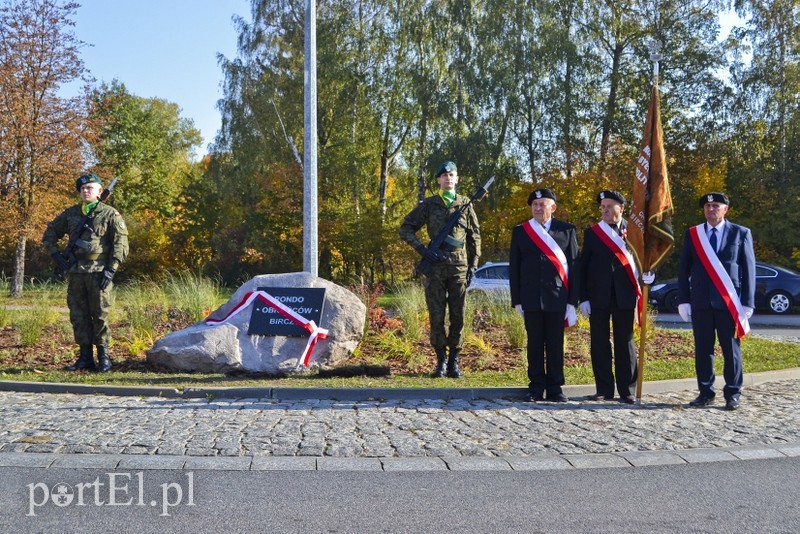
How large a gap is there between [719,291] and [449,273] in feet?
9.15

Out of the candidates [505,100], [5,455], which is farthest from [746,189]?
[5,455]

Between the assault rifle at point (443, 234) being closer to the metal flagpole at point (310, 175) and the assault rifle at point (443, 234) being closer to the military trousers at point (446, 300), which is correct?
the military trousers at point (446, 300)

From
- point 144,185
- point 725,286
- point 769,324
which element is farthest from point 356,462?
point 144,185

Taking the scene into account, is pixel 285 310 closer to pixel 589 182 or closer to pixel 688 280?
pixel 688 280

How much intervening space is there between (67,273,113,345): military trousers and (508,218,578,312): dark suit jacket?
4.67 m

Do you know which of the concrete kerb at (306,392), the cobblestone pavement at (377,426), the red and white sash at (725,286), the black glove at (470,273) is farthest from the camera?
the black glove at (470,273)

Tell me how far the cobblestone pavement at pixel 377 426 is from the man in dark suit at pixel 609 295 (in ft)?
1.08

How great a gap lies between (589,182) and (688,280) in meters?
20.7

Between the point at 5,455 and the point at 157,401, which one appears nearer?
the point at 5,455

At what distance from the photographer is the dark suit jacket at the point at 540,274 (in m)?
7.30

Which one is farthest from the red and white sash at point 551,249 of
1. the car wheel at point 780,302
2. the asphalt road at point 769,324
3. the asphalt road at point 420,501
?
the car wheel at point 780,302

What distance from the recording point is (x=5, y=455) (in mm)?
5207

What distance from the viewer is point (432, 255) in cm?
823

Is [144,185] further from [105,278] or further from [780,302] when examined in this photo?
[105,278]
